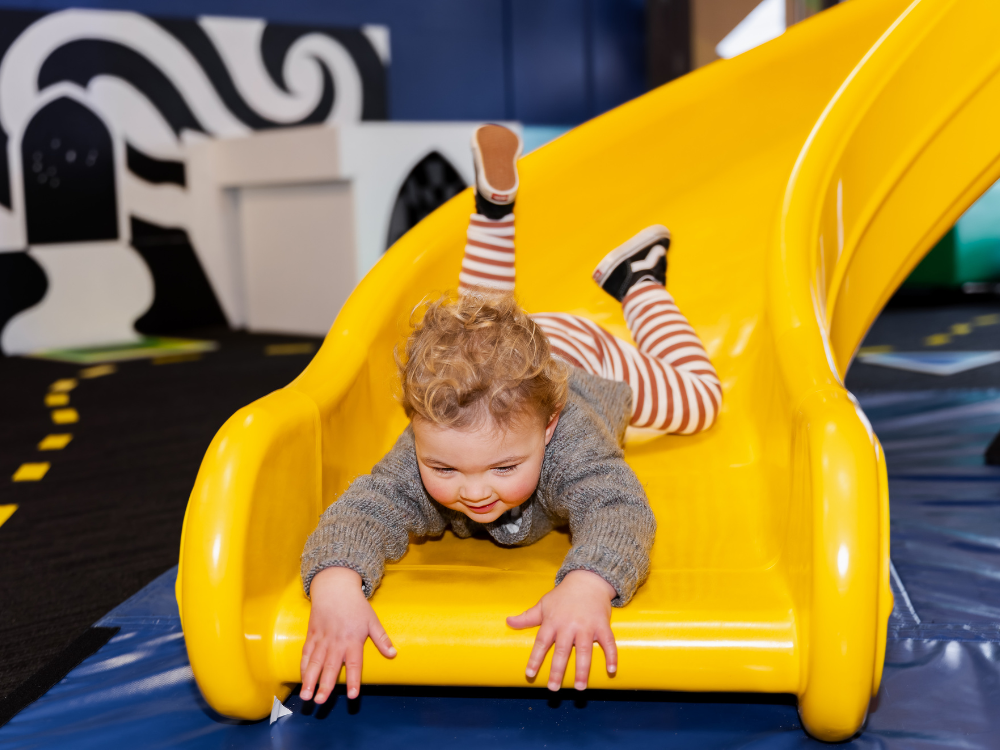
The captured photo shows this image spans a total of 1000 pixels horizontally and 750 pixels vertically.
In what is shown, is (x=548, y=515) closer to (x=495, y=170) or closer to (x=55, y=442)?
(x=495, y=170)

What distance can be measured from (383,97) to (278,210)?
783 millimetres

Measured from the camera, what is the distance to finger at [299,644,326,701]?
0.71 metres

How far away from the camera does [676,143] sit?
1513 millimetres

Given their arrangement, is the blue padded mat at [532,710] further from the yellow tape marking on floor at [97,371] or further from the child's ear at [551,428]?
the yellow tape marking on floor at [97,371]

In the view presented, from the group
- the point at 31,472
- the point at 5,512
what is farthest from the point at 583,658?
the point at 31,472

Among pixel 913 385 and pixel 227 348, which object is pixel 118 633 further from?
pixel 227 348

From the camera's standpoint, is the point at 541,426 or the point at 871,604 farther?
the point at 541,426

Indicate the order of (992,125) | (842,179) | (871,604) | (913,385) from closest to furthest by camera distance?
(871,604) < (842,179) < (992,125) < (913,385)

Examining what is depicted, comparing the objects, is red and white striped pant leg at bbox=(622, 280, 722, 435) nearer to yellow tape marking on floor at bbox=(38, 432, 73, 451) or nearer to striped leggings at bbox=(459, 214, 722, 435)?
striped leggings at bbox=(459, 214, 722, 435)

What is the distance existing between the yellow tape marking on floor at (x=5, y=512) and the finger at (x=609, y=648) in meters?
1.02

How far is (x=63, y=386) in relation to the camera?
2.45 metres

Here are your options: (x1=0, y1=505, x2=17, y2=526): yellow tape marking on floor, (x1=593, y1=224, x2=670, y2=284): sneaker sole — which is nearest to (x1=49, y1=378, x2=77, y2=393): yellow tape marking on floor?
(x1=0, y1=505, x2=17, y2=526): yellow tape marking on floor

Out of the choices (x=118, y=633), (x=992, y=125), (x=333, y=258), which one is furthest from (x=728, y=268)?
(x=333, y=258)

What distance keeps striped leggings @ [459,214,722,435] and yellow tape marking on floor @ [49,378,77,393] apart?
1.50 meters
